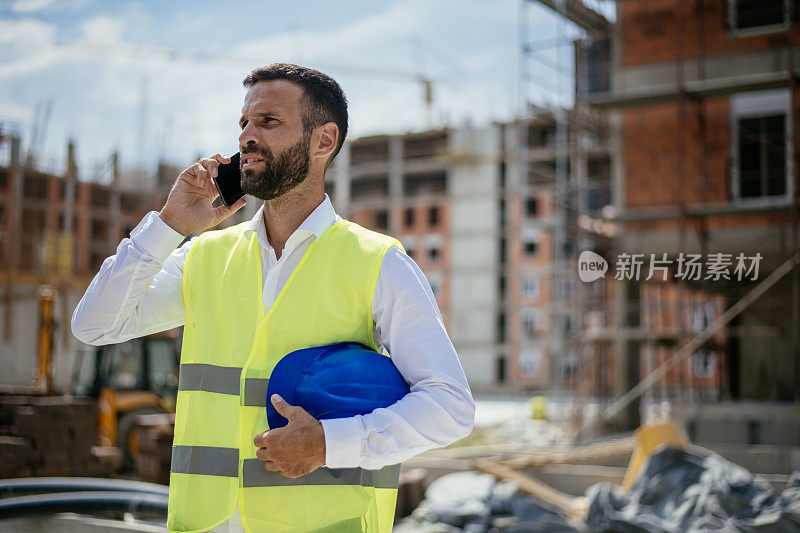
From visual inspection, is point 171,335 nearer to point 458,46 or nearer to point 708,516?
point 458,46

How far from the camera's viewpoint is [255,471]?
1.79m

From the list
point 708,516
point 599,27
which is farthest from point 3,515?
point 599,27

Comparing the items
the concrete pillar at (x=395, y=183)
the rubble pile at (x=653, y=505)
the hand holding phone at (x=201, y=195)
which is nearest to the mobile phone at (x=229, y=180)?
the hand holding phone at (x=201, y=195)

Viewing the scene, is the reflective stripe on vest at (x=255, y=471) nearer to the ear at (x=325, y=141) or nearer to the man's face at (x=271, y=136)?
the man's face at (x=271, y=136)

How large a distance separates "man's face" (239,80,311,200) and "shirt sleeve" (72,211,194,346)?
0.79 ft

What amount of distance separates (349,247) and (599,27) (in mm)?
15840

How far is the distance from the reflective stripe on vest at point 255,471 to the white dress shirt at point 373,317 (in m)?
0.12

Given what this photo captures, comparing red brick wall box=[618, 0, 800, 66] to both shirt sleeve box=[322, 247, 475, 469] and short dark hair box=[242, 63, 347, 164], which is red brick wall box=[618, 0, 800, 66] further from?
shirt sleeve box=[322, 247, 475, 469]

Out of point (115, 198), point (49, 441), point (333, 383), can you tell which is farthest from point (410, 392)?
point (115, 198)

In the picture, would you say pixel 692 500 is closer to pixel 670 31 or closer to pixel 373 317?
pixel 373 317

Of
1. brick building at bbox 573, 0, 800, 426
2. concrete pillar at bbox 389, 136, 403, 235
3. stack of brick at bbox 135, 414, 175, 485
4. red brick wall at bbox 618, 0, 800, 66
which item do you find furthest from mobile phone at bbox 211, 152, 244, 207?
concrete pillar at bbox 389, 136, 403, 235

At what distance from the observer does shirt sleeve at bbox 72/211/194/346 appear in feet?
6.18

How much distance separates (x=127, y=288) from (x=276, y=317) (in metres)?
0.35

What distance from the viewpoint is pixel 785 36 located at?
12.7 meters
